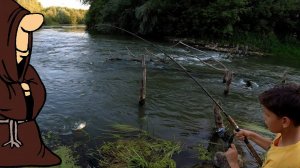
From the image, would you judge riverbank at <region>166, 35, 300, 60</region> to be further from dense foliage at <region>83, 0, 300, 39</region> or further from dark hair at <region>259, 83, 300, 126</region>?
dark hair at <region>259, 83, 300, 126</region>

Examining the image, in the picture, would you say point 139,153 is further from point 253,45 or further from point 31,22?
point 253,45

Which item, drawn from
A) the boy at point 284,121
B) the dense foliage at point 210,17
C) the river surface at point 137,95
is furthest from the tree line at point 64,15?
the boy at point 284,121

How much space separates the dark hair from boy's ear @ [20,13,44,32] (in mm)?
1525

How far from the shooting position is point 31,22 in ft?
7.96

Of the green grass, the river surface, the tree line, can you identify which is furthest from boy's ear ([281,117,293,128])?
the tree line

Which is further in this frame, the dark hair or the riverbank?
the riverbank

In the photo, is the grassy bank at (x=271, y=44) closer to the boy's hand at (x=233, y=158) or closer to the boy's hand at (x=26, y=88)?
the boy's hand at (x=233, y=158)

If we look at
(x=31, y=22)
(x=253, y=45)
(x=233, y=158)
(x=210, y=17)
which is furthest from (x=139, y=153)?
(x=253, y=45)

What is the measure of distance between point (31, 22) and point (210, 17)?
25499mm

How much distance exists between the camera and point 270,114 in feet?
6.84

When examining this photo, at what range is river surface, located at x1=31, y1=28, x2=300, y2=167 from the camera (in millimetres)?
8547

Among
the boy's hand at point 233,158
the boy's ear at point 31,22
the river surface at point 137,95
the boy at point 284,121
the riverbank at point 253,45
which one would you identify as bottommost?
A: the river surface at point 137,95

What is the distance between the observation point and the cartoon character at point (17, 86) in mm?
2387

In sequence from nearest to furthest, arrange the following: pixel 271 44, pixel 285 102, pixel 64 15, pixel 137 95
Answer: pixel 285 102, pixel 137 95, pixel 271 44, pixel 64 15
